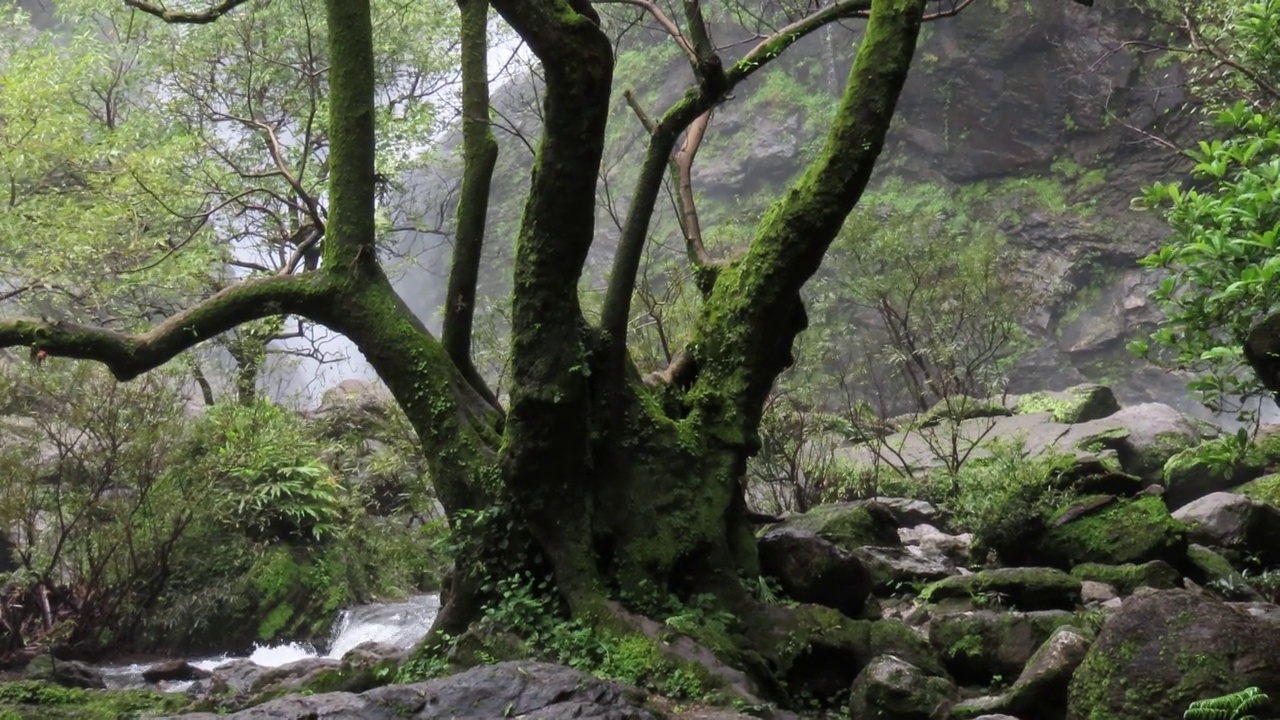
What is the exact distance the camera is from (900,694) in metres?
4.80

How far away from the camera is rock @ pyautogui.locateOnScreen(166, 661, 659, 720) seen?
13.3 feet

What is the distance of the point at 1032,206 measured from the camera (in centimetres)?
2481

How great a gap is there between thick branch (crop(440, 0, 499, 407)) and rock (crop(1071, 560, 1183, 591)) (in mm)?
4479

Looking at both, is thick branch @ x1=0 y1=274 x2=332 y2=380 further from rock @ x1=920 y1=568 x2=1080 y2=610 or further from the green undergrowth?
rock @ x1=920 y1=568 x2=1080 y2=610

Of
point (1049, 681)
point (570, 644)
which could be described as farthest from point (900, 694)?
point (570, 644)

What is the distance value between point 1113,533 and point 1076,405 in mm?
8567

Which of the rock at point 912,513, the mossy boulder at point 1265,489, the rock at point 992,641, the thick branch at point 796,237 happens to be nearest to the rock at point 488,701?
the rock at point 992,641

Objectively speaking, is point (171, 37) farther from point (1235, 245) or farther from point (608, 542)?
point (1235, 245)

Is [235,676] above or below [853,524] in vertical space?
below

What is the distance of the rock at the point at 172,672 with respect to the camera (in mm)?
8516

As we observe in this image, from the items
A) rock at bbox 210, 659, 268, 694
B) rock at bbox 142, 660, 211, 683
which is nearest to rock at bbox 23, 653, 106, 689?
rock at bbox 142, 660, 211, 683

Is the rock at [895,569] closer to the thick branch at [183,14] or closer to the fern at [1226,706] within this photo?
the fern at [1226,706]

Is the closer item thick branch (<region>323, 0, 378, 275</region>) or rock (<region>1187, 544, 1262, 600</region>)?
rock (<region>1187, 544, 1262, 600</region>)

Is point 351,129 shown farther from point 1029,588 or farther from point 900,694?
point 1029,588
